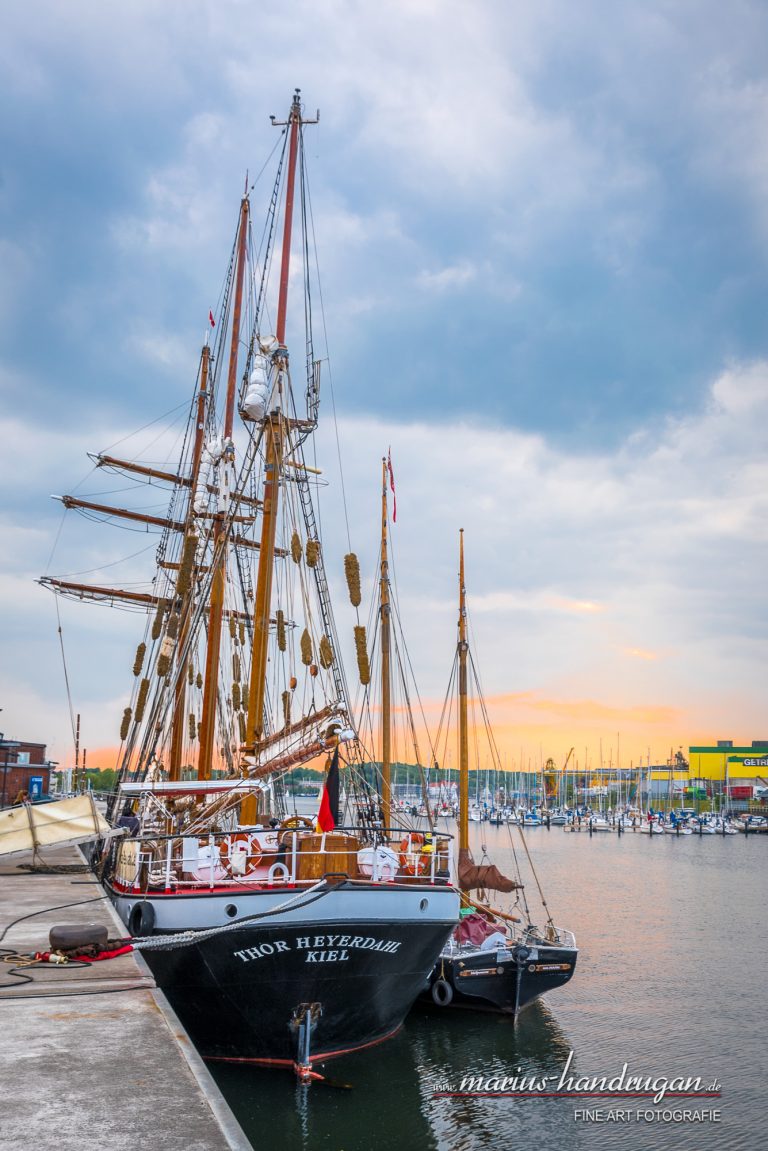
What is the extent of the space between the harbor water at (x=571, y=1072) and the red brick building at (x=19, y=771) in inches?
1902

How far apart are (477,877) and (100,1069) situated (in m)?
24.0

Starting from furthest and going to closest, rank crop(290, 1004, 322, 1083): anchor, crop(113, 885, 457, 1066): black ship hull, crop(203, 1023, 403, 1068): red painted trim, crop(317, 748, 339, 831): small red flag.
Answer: crop(317, 748, 339, 831): small red flag
crop(203, 1023, 403, 1068): red painted trim
crop(290, 1004, 322, 1083): anchor
crop(113, 885, 457, 1066): black ship hull

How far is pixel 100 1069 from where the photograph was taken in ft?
28.9

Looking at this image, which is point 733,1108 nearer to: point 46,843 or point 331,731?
point 331,731

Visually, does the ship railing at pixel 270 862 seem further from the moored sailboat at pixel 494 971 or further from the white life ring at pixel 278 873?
the moored sailboat at pixel 494 971

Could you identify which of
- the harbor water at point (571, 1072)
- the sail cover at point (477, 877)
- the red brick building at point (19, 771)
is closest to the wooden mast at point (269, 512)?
the harbor water at point (571, 1072)

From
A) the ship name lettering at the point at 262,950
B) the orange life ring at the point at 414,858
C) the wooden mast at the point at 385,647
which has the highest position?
the wooden mast at the point at 385,647

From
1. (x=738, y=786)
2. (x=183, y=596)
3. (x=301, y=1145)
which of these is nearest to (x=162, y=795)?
(x=301, y=1145)

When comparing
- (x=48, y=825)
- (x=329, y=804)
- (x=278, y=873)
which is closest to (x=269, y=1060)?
(x=278, y=873)

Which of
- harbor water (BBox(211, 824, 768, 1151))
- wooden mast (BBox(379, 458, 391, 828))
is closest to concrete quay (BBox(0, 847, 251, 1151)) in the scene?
harbor water (BBox(211, 824, 768, 1151))

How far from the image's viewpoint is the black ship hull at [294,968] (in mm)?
17797

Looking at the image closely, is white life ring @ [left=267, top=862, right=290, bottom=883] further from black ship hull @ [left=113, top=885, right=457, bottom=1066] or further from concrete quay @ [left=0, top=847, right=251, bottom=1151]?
concrete quay @ [left=0, top=847, right=251, bottom=1151]

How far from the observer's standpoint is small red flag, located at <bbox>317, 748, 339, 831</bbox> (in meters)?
19.3

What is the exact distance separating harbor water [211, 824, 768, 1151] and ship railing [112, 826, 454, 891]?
3977mm
